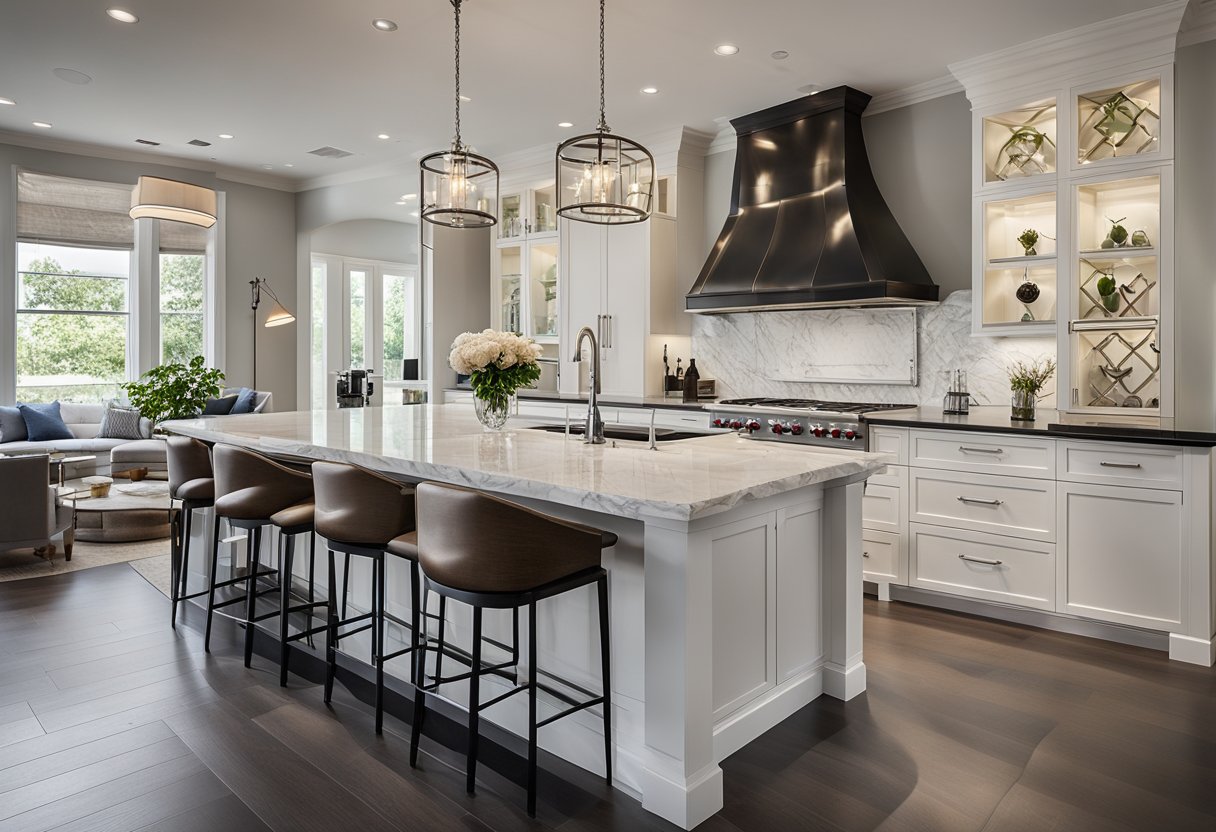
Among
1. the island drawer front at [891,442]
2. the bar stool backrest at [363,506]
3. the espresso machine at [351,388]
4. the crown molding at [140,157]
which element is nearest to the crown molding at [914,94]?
the island drawer front at [891,442]

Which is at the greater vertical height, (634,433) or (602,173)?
(602,173)

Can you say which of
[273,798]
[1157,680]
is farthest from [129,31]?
[1157,680]

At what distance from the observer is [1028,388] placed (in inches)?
154

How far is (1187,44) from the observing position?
367cm

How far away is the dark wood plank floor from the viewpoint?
2.04 m

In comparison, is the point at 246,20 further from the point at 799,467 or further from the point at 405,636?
the point at 799,467

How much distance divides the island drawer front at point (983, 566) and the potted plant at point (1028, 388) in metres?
0.67

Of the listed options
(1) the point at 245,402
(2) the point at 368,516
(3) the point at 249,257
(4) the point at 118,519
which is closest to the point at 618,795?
(2) the point at 368,516

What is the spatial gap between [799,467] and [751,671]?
0.66m

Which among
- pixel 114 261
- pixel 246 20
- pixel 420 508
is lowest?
pixel 420 508

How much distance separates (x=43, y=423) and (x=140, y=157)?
2583 millimetres

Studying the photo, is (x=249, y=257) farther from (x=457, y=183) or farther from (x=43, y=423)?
(x=457, y=183)

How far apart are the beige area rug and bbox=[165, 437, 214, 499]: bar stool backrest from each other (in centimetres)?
102

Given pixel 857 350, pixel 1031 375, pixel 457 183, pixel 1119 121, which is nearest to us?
pixel 457 183
